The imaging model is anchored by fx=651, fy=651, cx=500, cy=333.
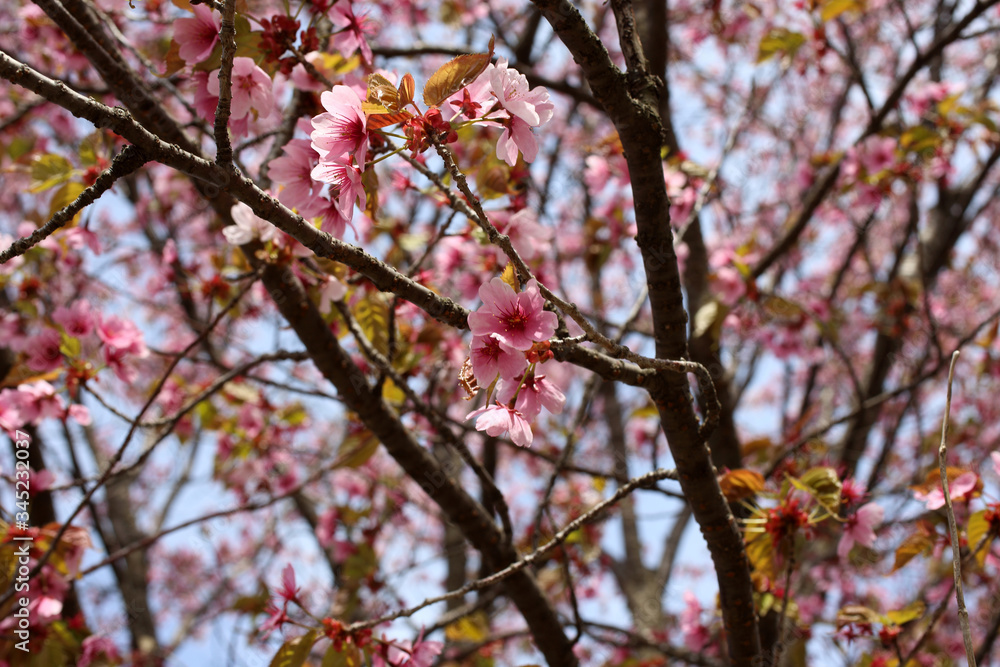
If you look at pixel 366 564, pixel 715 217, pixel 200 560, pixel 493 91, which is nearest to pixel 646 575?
pixel 366 564

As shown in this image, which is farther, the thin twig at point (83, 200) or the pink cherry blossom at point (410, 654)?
the pink cherry blossom at point (410, 654)

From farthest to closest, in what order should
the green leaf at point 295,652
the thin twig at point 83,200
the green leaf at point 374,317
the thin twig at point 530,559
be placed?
the green leaf at point 374,317 < the green leaf at point 295,652 < the thin twig at point 530,559 < the thin twig at point 83,200

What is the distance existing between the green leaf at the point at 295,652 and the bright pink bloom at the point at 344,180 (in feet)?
3.11

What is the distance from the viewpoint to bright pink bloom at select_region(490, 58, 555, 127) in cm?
98

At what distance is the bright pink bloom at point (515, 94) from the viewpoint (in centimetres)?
98

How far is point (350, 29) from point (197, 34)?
1.20 ft

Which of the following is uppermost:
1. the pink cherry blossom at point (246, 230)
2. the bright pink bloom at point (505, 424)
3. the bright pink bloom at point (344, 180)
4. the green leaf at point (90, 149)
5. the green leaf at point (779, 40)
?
the green leaf at point (779, 40)

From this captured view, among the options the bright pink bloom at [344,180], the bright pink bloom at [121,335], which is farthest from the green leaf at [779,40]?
the bright pink bloom at [121,335]

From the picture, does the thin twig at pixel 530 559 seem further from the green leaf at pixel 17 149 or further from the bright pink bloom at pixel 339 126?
the green leaf at pixel 17 149

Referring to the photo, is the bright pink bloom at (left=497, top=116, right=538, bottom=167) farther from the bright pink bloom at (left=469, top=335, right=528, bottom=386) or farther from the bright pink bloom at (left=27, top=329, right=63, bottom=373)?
the bright pink bloom at (left=27, top=329, right=63, bottom=373)

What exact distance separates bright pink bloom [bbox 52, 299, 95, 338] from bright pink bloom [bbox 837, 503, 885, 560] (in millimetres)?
2285

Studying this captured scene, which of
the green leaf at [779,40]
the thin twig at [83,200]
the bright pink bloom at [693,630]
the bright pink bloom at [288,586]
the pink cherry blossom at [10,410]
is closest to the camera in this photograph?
the thin twig at [83,200]

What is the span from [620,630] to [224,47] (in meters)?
1.97

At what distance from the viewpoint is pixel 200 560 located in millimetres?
6453
